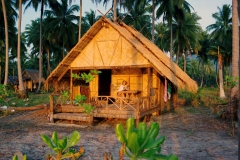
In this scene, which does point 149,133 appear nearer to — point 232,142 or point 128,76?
point 232,142

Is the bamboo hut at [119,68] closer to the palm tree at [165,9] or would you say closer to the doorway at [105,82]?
the doorway at [105,82]

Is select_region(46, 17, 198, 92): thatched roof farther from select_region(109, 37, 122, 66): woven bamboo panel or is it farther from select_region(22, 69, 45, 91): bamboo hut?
select_region(22, 69, 45, 91): bamboo hut

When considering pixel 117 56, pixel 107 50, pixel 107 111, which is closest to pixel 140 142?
pixel 107 111

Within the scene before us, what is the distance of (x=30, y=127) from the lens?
9.11 meters

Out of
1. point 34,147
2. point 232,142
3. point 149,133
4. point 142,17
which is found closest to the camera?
point 149,133

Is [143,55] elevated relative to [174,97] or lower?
elevated

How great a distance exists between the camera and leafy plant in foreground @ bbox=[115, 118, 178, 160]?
1.72m

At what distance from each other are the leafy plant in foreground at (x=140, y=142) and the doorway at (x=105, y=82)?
39.5 feet

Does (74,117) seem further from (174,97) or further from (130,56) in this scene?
(174,97)

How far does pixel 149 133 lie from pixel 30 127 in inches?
317

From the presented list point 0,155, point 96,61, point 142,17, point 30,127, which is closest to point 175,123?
point 96,61

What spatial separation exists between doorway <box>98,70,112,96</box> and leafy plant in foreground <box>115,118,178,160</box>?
39.5ft

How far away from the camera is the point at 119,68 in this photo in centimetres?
1134

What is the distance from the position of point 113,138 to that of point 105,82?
721cm
